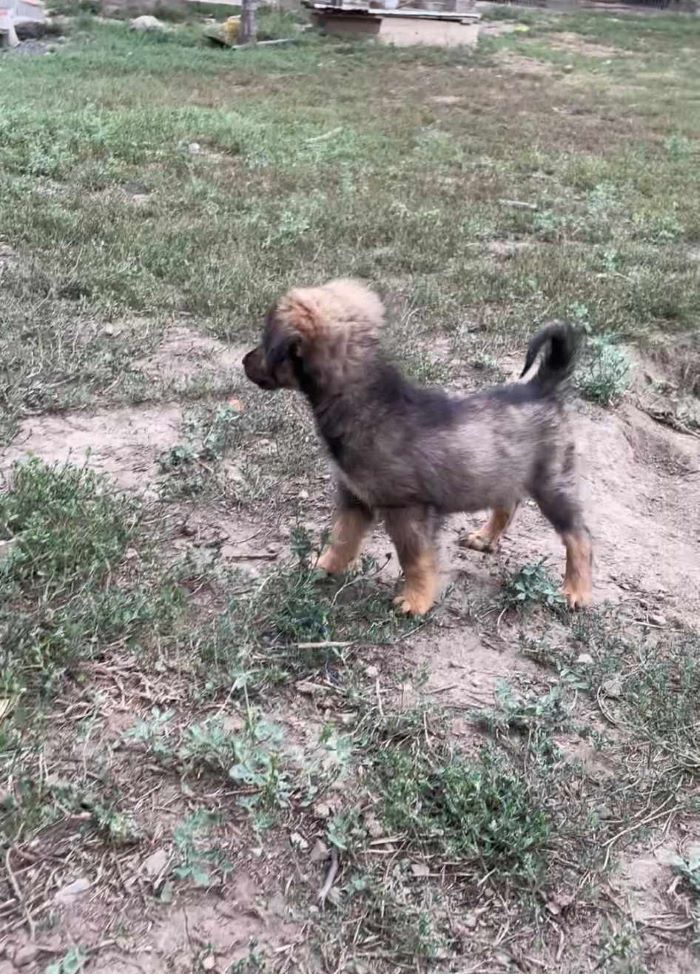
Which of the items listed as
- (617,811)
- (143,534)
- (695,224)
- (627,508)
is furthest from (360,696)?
(695,224)

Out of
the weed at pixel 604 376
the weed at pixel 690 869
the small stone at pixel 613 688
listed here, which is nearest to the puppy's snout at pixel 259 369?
the small stone at pixel 613 688

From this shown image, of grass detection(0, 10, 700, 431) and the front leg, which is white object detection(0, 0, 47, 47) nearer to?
grass detection(0, 10, 700, 431)

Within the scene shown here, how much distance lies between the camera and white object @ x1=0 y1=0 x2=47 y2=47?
19.2 meters

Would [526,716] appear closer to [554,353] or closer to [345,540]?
[345,540]

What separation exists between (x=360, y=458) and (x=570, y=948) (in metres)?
1.71

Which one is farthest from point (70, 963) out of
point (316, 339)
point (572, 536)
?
point (572, 536)

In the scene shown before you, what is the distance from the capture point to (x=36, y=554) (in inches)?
131

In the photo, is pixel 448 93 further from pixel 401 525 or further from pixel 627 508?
pixel 401 525

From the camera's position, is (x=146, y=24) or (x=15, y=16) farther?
(x=146, y=24)

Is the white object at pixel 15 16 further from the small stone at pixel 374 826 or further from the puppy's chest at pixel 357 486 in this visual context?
the small stone at pixel 374 826

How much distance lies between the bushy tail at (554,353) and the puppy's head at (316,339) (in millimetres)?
Result: 721

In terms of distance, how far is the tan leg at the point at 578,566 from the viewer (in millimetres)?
3736

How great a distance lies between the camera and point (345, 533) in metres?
3.61

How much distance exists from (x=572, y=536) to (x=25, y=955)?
251 cm
